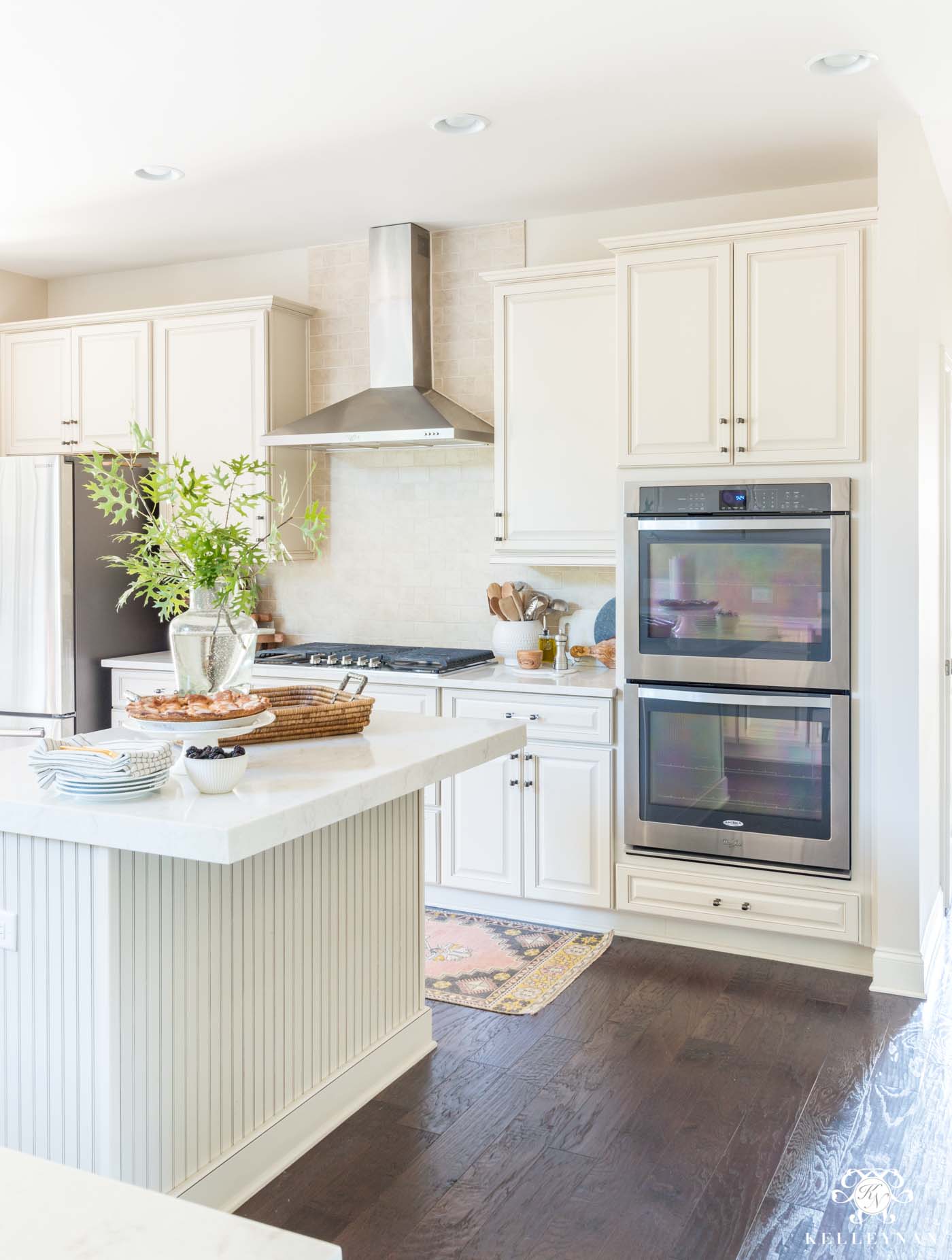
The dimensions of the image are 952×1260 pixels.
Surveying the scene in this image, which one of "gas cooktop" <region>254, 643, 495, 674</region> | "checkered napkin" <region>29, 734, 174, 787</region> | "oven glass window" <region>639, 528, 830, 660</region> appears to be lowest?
"checkered napkin" <region>29, 734, 174, 787</region>

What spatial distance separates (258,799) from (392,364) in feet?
9.62

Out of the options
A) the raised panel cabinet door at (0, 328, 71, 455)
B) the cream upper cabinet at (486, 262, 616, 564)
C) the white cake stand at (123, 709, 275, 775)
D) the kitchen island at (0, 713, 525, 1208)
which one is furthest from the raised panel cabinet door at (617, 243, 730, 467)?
the raised panel cabinet door at (0, 328, 71, 455)

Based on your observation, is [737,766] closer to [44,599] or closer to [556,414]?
[556,414]

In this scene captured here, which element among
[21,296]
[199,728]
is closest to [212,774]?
[199,728]

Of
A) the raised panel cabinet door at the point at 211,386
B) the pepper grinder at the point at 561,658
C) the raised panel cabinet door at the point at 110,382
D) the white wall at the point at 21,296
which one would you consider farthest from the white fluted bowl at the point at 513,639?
the white wall at the point at 21,296

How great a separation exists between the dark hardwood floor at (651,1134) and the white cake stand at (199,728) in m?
0.97

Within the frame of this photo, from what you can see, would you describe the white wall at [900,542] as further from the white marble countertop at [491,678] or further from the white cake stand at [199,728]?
the white cake stand at [199,728]

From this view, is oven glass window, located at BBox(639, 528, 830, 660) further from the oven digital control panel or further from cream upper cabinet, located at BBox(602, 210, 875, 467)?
cream upper cabinet, located at BBox(602, 210, 875, 467)

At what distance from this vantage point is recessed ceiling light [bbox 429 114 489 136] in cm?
341

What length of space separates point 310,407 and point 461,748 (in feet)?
9.37

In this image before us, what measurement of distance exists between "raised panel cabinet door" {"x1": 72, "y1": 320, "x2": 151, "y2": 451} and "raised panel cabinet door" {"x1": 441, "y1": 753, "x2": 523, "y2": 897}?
2272mm

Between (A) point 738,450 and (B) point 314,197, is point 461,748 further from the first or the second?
(B) point 314,197

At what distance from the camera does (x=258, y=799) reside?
2.05m

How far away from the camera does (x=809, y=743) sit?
3586 millimetres
